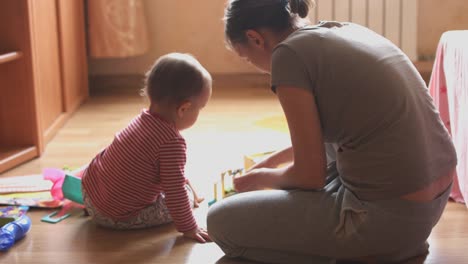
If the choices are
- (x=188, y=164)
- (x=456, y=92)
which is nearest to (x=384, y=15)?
(x=188, y=164)

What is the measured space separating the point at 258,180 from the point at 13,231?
1.92ft

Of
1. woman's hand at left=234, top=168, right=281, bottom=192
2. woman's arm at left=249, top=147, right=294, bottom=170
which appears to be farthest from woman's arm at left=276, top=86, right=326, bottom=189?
woman's arm at left=249, top=147, right=294, bottom=170

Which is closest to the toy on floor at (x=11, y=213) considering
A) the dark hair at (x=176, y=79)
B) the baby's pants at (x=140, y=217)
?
the baby's pants at (x=140, y=217)

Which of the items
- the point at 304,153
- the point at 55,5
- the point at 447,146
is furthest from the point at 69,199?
the point at 55,5

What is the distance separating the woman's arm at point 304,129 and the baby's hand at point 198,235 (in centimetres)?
35

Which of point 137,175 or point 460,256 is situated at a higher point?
point 137,175

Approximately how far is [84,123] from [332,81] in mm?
1685

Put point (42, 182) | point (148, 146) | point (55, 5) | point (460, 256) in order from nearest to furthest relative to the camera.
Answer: point (460, 256) < point (148, 146) < point (42, 182) < point (55, 5)

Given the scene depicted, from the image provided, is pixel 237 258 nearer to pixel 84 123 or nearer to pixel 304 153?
pixel 304 153

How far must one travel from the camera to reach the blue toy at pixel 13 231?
1555 millimetres

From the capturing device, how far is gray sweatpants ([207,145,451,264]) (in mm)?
1344

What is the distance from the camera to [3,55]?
213cm

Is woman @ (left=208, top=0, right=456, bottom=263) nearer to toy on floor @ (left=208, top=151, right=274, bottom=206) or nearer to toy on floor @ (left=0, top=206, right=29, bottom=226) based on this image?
toy on floor @ (left=208, top=151, right=274, bottom=206)

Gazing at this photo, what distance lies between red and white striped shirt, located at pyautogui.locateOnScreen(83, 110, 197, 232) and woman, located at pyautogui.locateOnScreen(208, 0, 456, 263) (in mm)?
189
